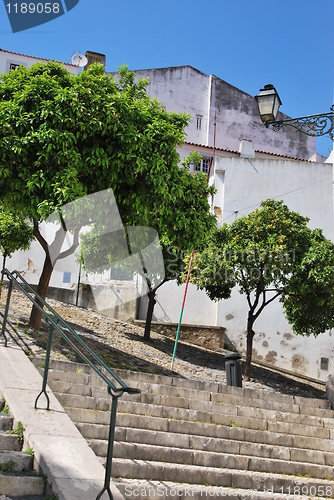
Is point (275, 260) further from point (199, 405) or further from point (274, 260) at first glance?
point (199, 405)

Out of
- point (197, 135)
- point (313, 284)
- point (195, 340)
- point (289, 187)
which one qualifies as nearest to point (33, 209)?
point (313, 284)

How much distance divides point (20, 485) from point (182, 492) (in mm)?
1608

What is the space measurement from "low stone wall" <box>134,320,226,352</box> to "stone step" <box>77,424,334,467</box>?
12.9m

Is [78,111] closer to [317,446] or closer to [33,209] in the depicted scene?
[33,209]

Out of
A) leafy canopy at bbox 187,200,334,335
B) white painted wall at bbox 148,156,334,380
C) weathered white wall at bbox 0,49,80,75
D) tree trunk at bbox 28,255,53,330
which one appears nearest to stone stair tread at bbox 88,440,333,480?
tree trunk at bbox 28,255,53,330

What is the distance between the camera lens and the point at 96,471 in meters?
4.35

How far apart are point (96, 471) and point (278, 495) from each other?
2.33 metres

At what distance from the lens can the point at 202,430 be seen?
659 cm

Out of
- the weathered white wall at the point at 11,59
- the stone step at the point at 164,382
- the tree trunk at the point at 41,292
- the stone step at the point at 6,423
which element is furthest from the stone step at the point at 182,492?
the weathered white wall at the point at 11,59

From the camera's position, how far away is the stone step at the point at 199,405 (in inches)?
259

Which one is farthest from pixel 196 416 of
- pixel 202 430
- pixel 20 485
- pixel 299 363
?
pixel 299 363

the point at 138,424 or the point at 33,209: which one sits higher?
the point at 33,209

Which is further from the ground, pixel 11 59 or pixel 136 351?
pixel 11 59

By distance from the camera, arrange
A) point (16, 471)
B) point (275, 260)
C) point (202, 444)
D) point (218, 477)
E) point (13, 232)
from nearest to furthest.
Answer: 1. point (16, 471)
2. point (218, 477)
3. point (202, 444)
4. point (275, 260)
5. point (13, 232)
